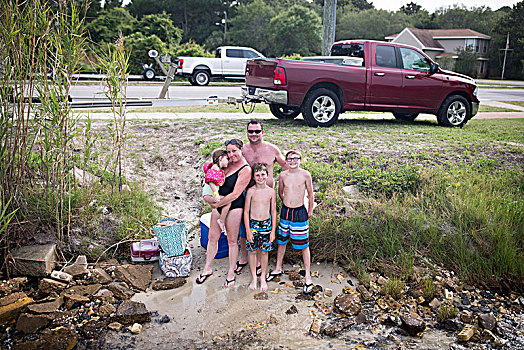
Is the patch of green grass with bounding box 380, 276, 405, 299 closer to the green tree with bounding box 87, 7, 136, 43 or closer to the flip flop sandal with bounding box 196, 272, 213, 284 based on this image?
the flip flop sandal with bounding box 196, 272, 213, 284

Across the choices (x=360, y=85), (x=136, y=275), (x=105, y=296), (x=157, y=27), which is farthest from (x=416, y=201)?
(x=157, y=27)

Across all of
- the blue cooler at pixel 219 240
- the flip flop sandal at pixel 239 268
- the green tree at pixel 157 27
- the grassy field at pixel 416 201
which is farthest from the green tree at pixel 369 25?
the flip flop sandal at pixel 239 268

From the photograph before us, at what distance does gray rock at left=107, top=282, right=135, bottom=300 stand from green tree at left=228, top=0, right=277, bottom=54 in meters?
42.3

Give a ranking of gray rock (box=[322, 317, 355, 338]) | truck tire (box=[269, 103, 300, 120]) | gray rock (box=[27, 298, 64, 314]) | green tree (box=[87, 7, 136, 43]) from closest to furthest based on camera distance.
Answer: gray rock (box=[322, 317, 355, 338]) → gray rock (box=[27, 298, 64, 314]) → truck tire (box=[269, 103, 300, 120]) → green tree (box=[87, 7, 136, 43])

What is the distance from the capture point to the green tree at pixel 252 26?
149ft

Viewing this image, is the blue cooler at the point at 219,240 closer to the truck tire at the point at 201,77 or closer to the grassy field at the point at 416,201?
the grassy field at the point at 416,201

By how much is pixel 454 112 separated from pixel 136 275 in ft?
28.2

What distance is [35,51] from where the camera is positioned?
492 centimetres

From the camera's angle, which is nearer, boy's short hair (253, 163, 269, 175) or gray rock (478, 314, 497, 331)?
gray rock (478, 314, 497, 331)

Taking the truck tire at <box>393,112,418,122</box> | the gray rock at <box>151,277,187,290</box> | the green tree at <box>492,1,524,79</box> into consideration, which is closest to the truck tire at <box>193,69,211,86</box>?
the truck tire at <box>393,112,418,122</box>

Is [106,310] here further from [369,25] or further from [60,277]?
[369,25]

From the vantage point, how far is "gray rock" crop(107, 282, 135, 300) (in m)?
4.34

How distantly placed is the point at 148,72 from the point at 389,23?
41588 mm

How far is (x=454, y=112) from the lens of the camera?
10.5 meters
